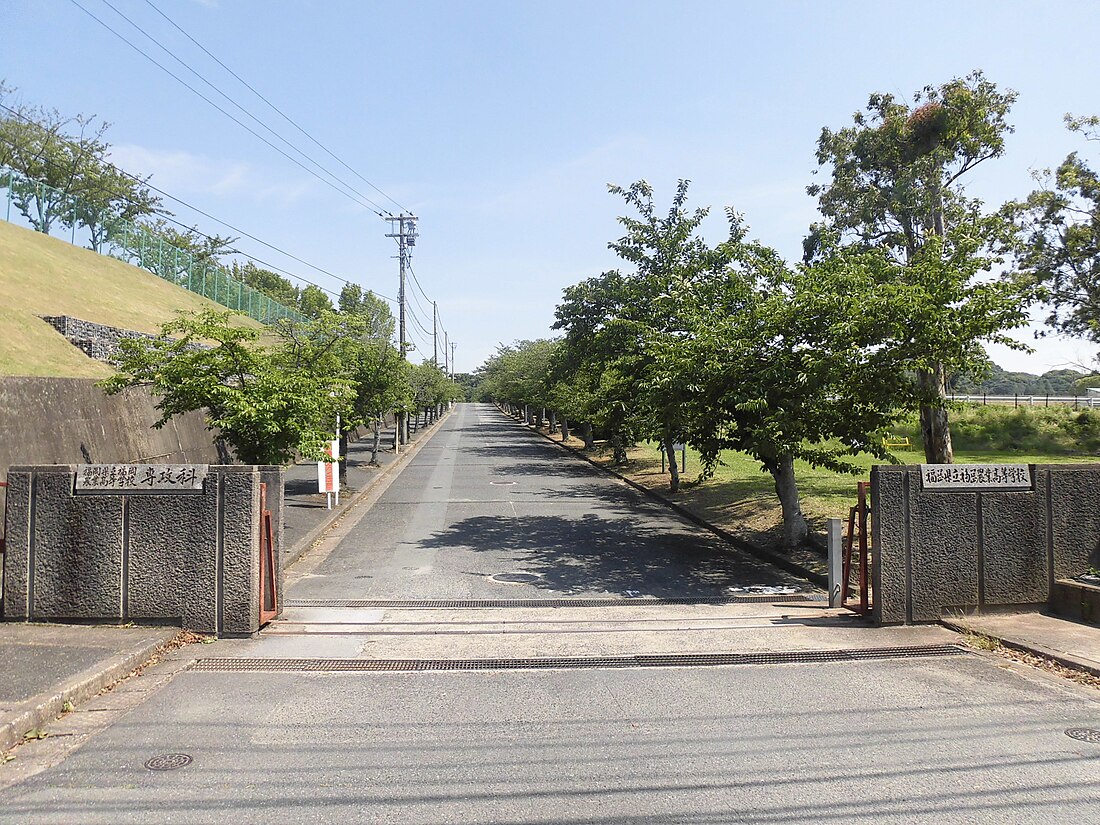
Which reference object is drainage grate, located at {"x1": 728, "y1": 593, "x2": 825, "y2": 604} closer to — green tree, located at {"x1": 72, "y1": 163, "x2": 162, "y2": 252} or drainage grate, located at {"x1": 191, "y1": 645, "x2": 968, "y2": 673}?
drainage grate, located at {"x1": 191, "y1": 645, "x2": 968, "y2": 673}

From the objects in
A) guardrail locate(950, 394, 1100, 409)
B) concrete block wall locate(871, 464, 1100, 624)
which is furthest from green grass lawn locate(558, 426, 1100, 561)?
guardrail locate(950, 394, 1100, 409)

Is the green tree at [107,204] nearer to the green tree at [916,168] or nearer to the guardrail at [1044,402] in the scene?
the green tree at [916,168]

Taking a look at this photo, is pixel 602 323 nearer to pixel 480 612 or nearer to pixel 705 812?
pixel 480 612

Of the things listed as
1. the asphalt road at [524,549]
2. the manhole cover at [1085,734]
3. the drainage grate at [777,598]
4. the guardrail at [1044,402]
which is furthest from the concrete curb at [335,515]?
the guardrail at [1044,402]

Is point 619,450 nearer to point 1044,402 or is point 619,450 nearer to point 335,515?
point 335,515

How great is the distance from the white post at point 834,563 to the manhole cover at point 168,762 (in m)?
6.65

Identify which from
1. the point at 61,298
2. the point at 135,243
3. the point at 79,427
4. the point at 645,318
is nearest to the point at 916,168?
the point at 645,318

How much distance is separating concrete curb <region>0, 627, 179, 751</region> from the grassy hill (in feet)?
32.0

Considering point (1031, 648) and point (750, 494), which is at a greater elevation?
point (750, 494)

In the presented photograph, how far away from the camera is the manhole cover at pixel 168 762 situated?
425 centimetres

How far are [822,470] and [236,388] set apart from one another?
1637cm

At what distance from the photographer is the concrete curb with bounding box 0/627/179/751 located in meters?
4.55

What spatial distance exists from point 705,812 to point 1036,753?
2.18m

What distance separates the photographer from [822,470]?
22.7 m
